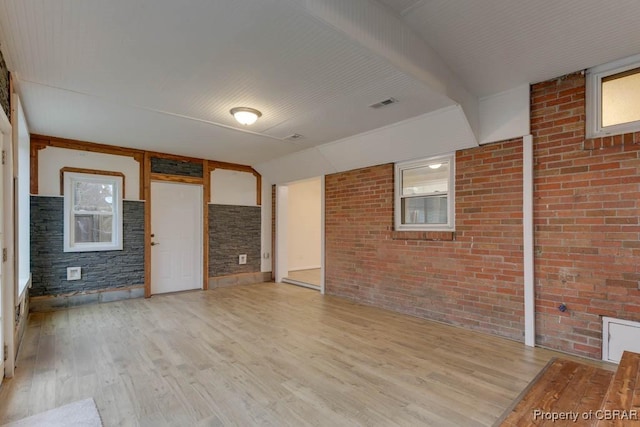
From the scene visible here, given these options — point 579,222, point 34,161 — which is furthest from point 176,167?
point 579,222

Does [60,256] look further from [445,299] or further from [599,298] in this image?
[599,298]

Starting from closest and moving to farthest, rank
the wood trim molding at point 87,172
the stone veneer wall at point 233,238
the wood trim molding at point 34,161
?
the wood trim molding at point 34,161 → the wood trim molding at point 87,172 → the stone veneer wall at point 233,238

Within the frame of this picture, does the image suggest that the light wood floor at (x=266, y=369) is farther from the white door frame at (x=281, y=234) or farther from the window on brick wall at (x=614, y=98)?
the white door frame at (x=281, y=234)

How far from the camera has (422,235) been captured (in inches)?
160

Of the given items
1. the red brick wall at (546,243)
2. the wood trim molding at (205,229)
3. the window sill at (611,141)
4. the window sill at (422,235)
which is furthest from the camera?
the wood trim molding at (205,229)

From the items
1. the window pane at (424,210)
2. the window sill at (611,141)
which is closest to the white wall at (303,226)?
the window pane at (424,210)

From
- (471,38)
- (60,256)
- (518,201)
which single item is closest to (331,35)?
(471,38)

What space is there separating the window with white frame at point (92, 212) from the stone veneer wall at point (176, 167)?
1.94 feet

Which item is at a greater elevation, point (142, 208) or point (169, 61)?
point (169, 61)

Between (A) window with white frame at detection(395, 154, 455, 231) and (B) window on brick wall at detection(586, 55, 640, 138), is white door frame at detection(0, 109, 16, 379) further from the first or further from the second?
(B) window on brick wall at detection(586, 55, 640, 138)

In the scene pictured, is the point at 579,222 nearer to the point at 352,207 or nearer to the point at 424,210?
the point at 424,210

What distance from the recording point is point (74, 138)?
14.8 ft

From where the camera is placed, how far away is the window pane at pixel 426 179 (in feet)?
13.1

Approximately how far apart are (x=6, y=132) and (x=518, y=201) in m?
4.66
